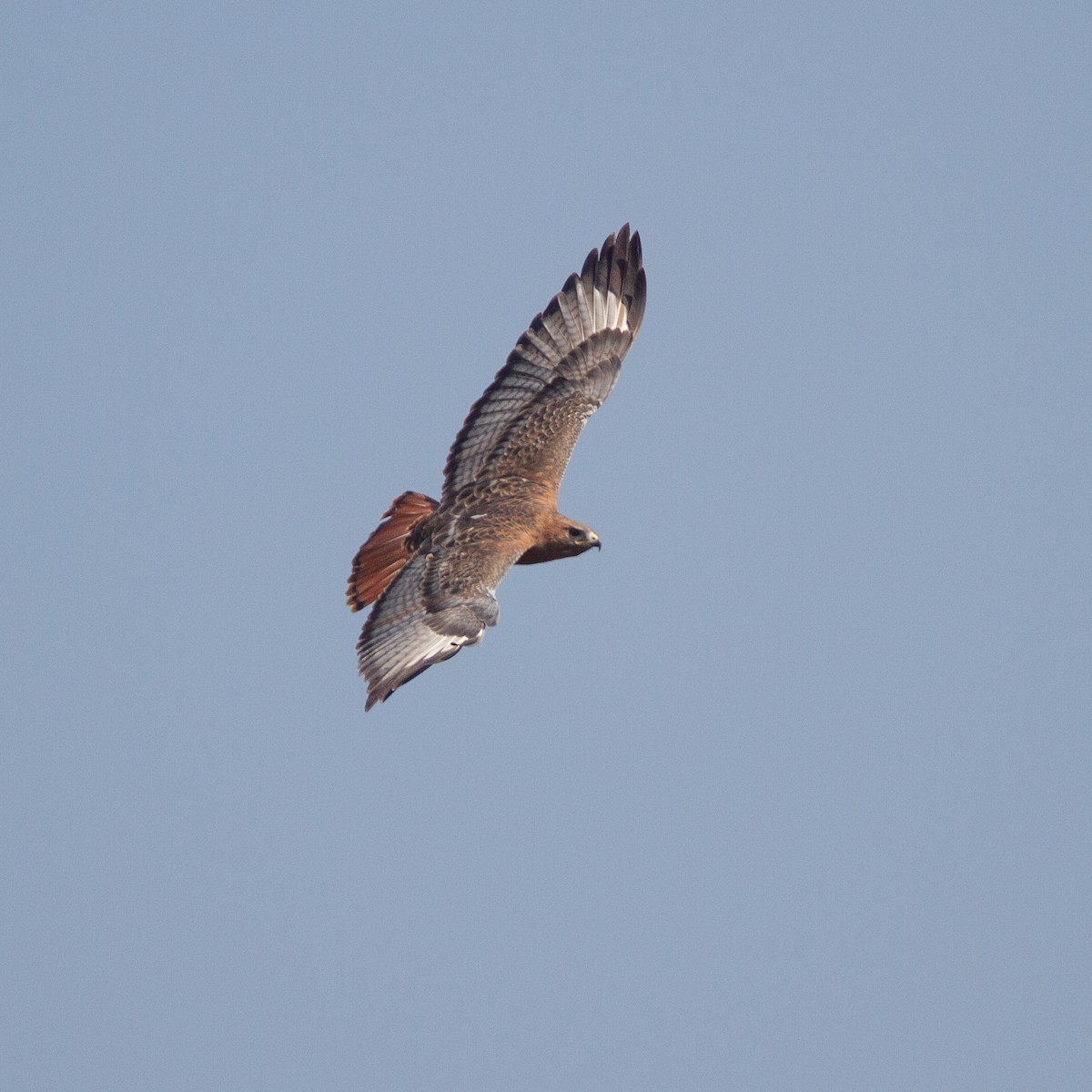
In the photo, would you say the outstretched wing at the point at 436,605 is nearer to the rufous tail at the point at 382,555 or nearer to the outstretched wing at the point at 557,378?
the rufous tail at the point at 382,555

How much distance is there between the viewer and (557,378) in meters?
17.0

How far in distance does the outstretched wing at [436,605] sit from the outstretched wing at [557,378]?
3.49 ft

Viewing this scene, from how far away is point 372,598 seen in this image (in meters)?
15.7

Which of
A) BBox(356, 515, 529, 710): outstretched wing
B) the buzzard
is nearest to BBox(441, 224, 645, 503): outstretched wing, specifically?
the buzzard

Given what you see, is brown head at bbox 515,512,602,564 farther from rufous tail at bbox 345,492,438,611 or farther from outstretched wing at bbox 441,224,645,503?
rufous tail at bbox 345,492,438,611

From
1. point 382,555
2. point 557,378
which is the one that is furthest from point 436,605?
point 557,378

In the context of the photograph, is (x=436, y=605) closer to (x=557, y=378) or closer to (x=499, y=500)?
(x=499, y=500)

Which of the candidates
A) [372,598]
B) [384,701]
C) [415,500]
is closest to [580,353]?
[415,500]

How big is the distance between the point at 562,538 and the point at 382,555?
1.63 metres

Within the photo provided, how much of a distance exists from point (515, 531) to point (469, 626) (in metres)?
1.53

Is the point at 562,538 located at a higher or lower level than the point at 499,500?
lower

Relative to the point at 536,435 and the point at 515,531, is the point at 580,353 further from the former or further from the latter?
the point at 515,531

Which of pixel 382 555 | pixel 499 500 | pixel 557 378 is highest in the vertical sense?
pixel 557 378

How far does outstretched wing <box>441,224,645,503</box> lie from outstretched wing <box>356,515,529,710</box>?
3.49ft
